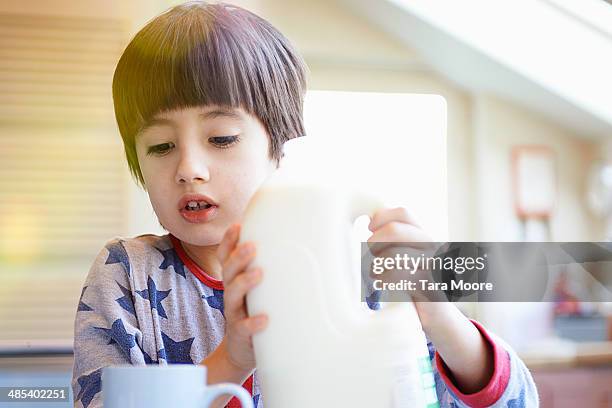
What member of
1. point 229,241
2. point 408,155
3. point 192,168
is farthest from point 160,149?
point 408,155

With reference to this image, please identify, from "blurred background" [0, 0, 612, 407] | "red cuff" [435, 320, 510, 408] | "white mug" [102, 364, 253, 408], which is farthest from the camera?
"blurred background" [0, 0, 612, 407]

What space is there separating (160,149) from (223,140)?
0.06 metres

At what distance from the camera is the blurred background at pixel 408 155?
869 mm

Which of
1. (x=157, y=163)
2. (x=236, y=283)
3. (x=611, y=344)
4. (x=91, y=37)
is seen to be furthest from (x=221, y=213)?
(x=611, y=344)

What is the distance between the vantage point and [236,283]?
1.77 ft

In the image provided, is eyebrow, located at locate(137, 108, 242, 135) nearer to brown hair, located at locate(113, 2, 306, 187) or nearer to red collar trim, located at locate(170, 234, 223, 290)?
brown hair, located at locate(113, 2, 306, 187)

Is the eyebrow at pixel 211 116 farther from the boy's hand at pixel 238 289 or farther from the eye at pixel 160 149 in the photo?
the boy's hand at pixel 238 289

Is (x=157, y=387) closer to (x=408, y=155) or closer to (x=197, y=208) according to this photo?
(x=197, y=208)

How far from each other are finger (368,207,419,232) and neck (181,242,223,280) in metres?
0.26

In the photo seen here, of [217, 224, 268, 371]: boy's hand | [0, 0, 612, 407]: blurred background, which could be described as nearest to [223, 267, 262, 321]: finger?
[217, 224, 268, 371]: boy's hand

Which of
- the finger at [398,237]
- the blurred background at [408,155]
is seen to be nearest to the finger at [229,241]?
the finger at [398,237]

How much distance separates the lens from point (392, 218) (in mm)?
578

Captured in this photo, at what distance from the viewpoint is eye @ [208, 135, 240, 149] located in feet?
2.27

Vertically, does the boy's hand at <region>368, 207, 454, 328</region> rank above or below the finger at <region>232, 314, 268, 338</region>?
above
